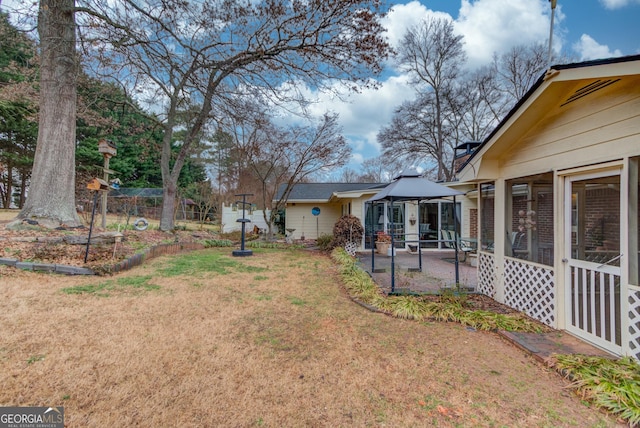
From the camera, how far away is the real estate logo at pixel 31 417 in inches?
79.8

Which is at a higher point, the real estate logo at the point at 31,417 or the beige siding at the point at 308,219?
the beige siding at the point at 308,219

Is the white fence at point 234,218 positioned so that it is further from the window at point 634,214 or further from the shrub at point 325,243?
the window at point 634,214

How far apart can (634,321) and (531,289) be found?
1.49m

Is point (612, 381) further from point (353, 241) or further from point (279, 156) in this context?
point (279, 156)

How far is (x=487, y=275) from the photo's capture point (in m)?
5.46

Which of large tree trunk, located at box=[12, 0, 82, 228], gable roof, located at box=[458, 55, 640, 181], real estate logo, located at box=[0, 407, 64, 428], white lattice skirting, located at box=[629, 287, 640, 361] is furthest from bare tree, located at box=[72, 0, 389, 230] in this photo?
white lattice skirting, located at box=[629, 287, 640, 361]

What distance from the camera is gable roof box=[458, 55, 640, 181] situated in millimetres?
2765

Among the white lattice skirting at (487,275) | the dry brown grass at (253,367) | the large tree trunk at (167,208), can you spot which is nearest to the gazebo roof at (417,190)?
the white lattice skirting at (487,275)

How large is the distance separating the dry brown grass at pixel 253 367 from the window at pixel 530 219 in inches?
59.8

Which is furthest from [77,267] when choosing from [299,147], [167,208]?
[299,147]

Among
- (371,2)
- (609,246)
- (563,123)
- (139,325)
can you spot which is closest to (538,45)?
(371,2)

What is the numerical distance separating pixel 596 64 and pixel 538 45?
1989 cm

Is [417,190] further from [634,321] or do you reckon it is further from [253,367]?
[253,367]

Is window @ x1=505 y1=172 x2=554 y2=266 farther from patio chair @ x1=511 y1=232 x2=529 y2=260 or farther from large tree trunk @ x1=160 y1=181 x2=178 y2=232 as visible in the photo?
large tree trunk @ x1=160 y1=181 x2=178 y2=232
